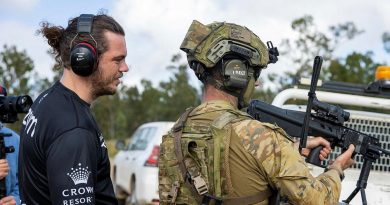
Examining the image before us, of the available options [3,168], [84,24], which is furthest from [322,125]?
[3,168]

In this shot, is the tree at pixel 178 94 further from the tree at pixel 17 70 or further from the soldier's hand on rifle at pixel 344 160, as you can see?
the soldier's hand on rifle at pixel 344 160

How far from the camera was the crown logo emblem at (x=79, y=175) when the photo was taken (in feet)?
10.1

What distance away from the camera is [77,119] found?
10.5ft

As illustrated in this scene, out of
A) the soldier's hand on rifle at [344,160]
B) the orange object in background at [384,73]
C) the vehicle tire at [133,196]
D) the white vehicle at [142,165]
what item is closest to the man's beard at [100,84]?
the soldier's hand on rifle at [344,160]

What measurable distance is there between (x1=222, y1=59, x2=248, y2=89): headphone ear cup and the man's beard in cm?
53

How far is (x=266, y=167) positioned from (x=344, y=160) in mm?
737

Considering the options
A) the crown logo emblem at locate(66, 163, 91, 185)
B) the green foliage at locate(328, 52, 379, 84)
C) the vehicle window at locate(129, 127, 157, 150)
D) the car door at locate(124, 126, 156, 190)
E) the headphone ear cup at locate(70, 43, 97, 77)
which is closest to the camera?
the crown logo emblem at locate(66, 163, 91, 185)

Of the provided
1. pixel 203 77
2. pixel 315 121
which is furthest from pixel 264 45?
pixel 315 121

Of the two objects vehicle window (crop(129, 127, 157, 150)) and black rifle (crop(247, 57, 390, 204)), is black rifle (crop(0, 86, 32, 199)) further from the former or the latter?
vehicle window (crop(129, 127, 157, 150))

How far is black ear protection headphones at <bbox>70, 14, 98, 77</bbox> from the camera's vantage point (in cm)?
324

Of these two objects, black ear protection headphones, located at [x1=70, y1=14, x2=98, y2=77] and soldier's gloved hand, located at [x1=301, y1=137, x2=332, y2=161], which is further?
soldier's gloved hand, located at [x1=301, y1=137, x2=332, y2=161]

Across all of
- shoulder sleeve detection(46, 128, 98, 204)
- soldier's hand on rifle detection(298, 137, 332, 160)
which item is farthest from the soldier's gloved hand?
shoulder sleeve detection(46, 128, 98, 204)

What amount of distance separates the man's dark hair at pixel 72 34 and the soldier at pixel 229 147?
17.2 inches

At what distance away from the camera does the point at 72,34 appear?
346 centimetres
